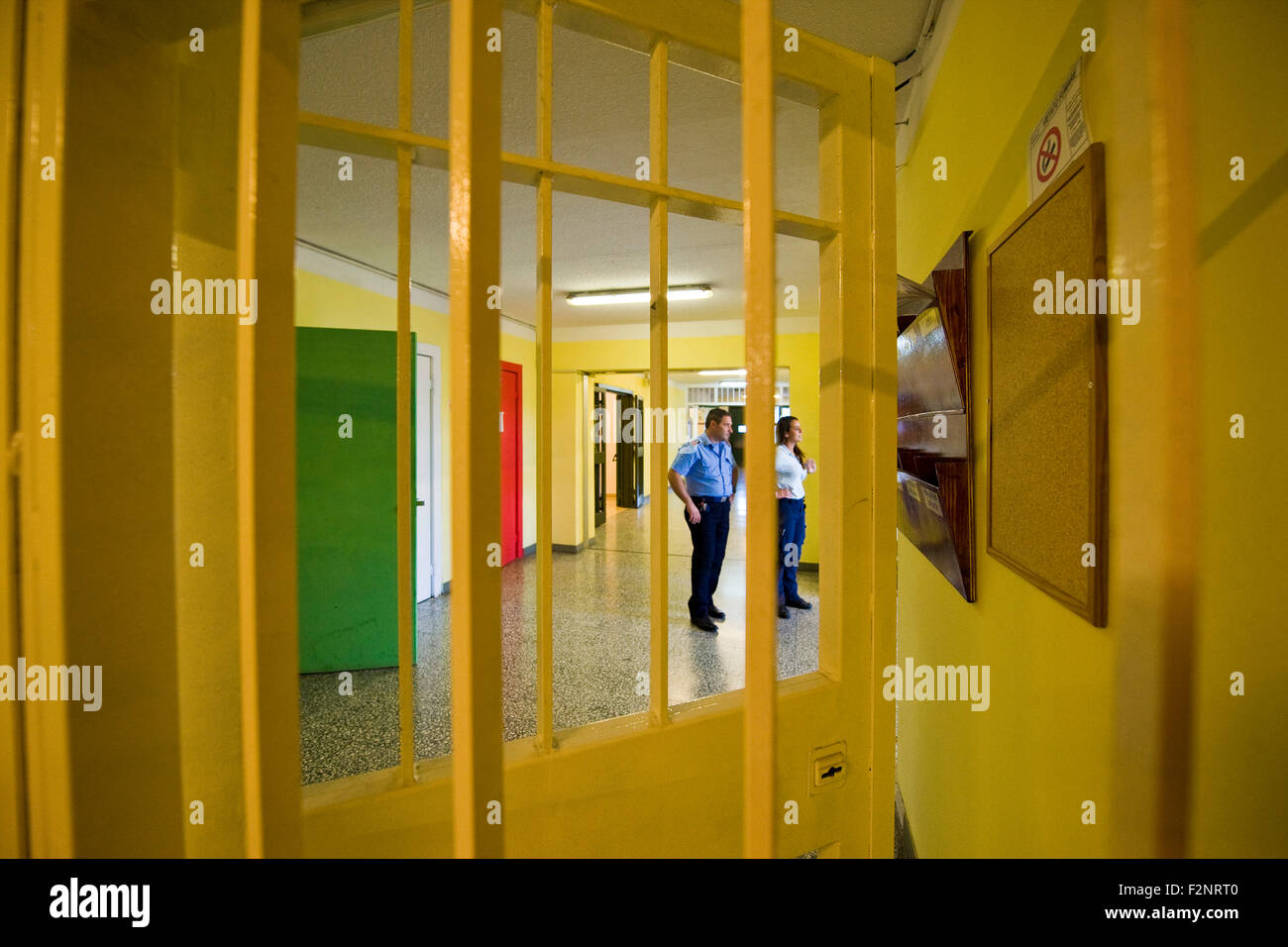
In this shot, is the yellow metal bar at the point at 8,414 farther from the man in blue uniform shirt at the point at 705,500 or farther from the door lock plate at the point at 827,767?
the man in blue uniform shirt at the point at 705,500

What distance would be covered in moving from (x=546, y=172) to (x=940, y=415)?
1260 mm

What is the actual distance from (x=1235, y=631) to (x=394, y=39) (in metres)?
2.65

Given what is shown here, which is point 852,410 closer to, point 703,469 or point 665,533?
point 665,533

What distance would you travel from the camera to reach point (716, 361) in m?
5.91

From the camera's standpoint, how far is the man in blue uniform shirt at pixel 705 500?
3.92 metres

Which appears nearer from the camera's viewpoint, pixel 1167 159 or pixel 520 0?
pixel 1167 159

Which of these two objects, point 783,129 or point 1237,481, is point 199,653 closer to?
point 1237,481

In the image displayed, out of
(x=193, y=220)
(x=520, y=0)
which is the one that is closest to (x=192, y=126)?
(x=193, y=220)

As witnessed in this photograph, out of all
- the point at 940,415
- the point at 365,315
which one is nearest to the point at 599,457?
the point at 365,315

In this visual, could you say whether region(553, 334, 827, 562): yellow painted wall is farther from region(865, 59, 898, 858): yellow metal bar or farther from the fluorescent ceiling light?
region(865, 59, 898, 858): yellow metal bar

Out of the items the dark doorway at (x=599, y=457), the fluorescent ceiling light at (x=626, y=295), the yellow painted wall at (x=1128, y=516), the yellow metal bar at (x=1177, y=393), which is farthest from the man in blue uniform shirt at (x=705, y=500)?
the dark doorway at (x=599, y=457)

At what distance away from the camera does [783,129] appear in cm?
231

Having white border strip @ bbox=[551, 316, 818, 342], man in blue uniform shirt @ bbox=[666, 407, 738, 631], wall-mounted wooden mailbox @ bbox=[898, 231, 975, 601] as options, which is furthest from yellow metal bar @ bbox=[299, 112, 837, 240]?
white border strip @ bbox=[551, 316, 818, 342]

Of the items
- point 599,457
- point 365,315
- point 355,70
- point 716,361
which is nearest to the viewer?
point 355,70
